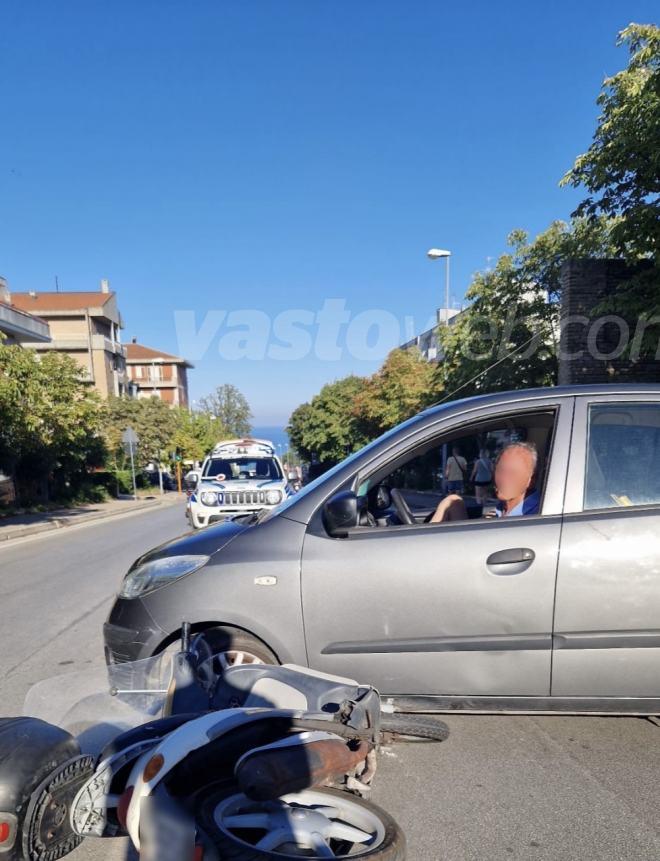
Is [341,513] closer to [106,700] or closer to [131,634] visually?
[131,634]

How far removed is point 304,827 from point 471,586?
1299 mm

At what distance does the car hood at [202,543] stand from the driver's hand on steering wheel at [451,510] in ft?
4.11

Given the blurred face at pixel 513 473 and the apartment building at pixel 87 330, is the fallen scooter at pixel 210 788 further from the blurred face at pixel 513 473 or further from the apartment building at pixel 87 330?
the apartment building at pixel 87 330

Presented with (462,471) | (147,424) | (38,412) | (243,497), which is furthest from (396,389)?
(462,471)

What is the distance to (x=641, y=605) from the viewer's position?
8.96 feet

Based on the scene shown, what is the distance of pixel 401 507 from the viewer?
12.5ft

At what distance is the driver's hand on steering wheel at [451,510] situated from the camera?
367 centimetres

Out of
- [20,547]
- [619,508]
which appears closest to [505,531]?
[619,508]

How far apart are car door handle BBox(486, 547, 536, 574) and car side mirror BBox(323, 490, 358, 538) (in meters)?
0.70

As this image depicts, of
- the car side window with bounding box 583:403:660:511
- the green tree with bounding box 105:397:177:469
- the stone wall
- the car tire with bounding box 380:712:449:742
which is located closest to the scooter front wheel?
the car tire with bounding box 380:712:449:742

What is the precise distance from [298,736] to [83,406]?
17309mm

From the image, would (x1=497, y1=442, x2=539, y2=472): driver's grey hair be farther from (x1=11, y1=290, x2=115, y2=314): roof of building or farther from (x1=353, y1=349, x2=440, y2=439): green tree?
(x1=11, y1=290, x2=115, y2=314): roof of building

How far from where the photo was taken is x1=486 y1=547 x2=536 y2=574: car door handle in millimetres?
2795

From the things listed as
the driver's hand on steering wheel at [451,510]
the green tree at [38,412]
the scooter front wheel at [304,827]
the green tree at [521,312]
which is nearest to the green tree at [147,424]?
the green tree at [38,412]
